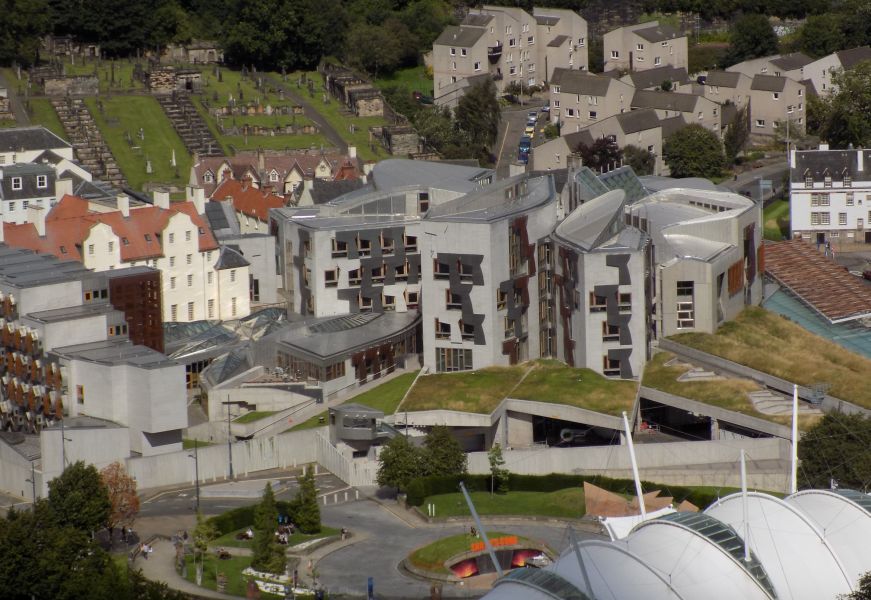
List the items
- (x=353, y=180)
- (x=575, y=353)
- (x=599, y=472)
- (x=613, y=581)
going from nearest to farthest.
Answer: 1. (x=613, y=581)
2. (x=599, y=472)
3. (x=575, y=353)
4. (x=353, y=180)

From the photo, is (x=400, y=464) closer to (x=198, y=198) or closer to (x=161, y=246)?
(x=161, y=246)

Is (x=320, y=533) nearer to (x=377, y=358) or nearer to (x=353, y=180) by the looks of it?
(x=377, y=358)

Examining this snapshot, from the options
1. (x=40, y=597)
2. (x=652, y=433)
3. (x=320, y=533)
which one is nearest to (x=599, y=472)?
(x=652, y=433)

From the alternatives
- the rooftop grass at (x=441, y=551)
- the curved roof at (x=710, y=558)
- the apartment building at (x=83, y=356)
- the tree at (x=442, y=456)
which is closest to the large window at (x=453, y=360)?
the tree at (x=442, y=456)

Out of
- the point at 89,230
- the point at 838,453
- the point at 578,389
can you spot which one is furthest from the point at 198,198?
the point at 838,453

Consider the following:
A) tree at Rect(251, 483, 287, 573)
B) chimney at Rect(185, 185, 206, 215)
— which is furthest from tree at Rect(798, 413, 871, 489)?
chimney at Rect(185, 185, 206, 215)

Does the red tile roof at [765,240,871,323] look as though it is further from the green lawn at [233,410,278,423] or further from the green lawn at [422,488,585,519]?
the green lawn at [233,410,278,423]

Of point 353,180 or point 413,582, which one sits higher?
point 353,180
